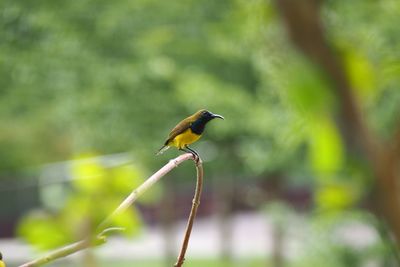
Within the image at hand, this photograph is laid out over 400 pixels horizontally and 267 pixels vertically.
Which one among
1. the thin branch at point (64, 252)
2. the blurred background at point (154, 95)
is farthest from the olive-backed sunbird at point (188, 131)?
the blurred background at point (154, 95)

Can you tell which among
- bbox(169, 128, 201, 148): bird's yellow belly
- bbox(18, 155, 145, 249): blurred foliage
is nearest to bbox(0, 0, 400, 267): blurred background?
bbox(169, 128, 201, 148): bird's yellow belly

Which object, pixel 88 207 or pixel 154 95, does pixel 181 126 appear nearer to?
pixel 88 207

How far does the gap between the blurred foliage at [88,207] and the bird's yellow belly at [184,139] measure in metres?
0.08

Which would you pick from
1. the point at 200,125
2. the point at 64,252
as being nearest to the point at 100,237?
the point at 64,252

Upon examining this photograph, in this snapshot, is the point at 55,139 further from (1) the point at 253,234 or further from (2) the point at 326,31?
(2) the point at 326,31

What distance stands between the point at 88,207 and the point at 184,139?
0.13m

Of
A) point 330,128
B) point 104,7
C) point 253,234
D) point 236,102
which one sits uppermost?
point 253,234

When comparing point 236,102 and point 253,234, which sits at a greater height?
point 253,234

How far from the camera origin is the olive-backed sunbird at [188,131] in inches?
15.6

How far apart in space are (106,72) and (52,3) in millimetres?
439

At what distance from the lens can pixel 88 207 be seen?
0.33m

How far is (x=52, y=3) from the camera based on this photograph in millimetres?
3475

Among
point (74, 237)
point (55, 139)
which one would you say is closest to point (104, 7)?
point (55, 139)

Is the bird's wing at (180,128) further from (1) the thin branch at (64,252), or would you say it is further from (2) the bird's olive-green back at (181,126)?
(1) the thin branch at (64,252)
